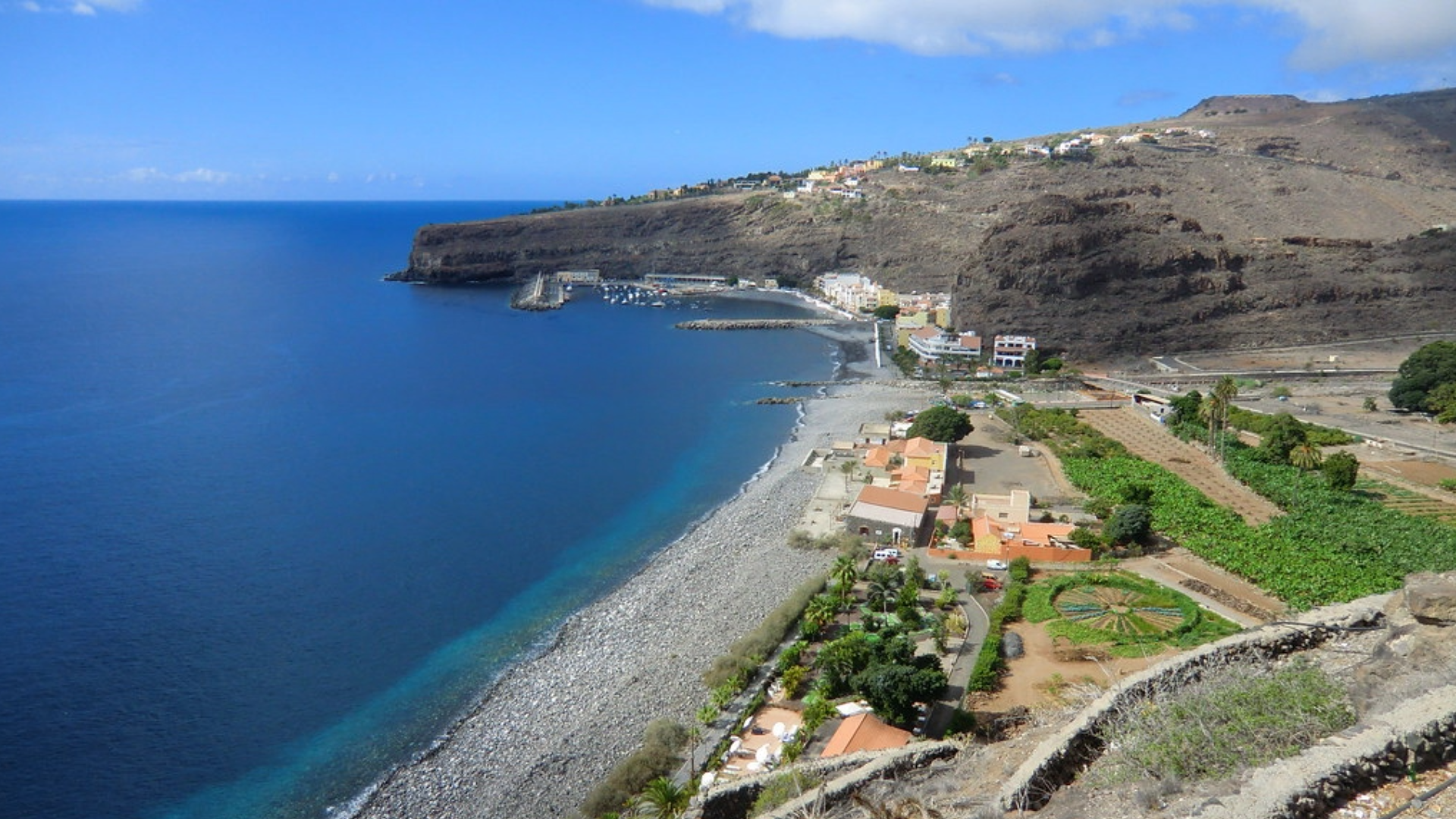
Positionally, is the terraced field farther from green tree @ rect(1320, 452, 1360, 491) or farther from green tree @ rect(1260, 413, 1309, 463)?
green tree @ rect(1260, 413, 1309, 463)

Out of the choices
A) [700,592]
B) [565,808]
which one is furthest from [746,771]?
[700,592]

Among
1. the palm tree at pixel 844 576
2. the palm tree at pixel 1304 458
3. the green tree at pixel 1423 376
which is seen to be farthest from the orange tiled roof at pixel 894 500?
the green tree at pixel 1423 376

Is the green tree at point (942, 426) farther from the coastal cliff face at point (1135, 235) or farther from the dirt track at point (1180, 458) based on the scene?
the coastal cliff face at point (1135, 235)

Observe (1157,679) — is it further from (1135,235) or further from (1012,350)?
(1135,235)

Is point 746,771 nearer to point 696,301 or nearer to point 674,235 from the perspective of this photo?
point 696,301

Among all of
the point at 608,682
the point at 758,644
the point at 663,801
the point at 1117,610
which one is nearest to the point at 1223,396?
the point at 1117,610

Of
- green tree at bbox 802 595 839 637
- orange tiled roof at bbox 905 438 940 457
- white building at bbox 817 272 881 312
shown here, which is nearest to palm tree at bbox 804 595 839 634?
green tree at bbox 802 595 839 637
